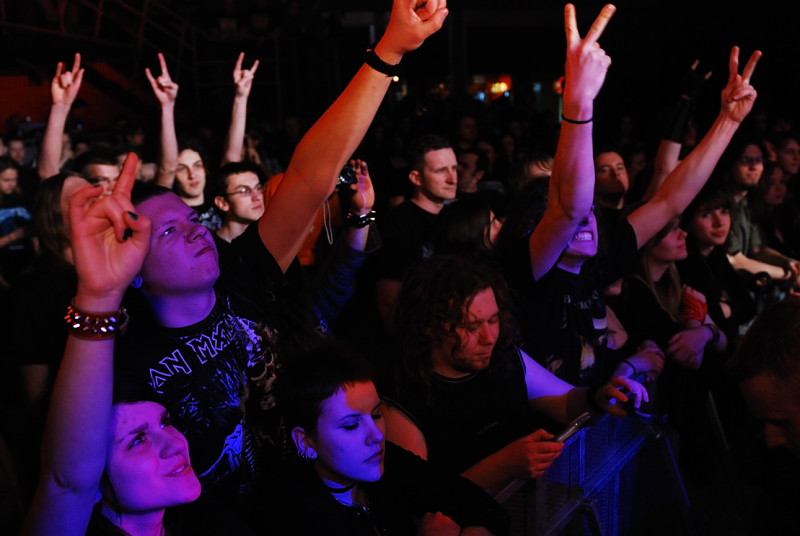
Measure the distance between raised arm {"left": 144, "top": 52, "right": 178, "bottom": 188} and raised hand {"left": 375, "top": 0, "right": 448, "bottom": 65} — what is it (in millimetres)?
2406

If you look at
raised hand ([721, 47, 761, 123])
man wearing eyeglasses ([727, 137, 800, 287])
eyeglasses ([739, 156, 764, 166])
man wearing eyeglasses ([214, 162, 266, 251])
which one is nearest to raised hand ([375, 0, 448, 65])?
raised hand ([721, 47, 761, 123])

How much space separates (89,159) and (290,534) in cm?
274

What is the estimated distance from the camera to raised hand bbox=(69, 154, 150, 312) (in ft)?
3.47

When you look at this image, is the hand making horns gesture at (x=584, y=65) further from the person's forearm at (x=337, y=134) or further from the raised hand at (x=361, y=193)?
the raised hand at (x=361, y=193)

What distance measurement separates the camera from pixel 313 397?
5.02 feet

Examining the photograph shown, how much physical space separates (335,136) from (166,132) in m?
2.43

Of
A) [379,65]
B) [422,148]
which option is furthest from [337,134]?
[422,148]

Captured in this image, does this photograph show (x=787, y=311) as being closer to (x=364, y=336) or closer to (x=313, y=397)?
(x=313, y=397)

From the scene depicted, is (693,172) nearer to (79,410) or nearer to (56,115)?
(79,410)

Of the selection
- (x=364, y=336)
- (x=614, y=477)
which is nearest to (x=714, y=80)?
(x=364, y=336)

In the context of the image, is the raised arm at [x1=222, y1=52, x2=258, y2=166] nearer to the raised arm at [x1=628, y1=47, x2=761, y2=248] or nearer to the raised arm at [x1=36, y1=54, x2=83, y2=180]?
the raised arm at [x1=36, y1=54, x2=83, y2=180]

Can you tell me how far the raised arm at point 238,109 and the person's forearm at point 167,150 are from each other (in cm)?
37

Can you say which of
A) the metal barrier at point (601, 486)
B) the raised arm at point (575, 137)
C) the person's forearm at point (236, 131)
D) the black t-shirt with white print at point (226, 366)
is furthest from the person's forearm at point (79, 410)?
the person's forearm at point (236, 131)

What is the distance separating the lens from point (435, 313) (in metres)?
1.97
